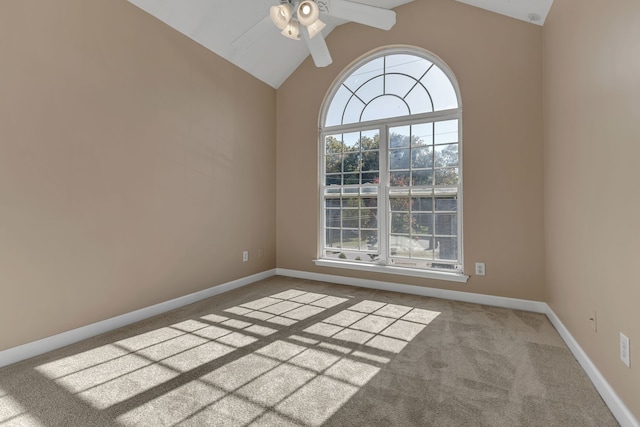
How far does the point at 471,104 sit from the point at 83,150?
3.58m

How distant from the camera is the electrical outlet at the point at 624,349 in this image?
1.40 meters

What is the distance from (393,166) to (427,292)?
1535 millimetres

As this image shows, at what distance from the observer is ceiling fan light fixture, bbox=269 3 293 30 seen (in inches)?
77.2

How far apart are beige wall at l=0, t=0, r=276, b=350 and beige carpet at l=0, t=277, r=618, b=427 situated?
1.37ft

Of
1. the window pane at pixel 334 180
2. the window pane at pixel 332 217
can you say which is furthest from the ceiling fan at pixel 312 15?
the window pane at pixel 332 217

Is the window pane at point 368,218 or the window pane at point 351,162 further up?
the window pane at point 351,162

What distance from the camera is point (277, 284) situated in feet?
12.9

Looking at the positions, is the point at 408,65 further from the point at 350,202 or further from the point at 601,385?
the point at 601,385

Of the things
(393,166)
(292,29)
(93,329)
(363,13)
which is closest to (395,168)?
(393,166)

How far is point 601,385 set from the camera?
1633 millimetres

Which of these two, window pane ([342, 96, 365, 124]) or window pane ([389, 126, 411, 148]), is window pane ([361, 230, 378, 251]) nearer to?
window pane ([389, 126, 411, 148])

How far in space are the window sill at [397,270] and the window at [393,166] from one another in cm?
1

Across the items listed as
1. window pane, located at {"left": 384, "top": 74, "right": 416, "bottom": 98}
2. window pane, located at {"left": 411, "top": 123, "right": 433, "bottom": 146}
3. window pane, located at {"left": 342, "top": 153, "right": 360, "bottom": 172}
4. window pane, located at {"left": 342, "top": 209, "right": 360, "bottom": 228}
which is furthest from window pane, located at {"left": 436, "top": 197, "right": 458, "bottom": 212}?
window pane, located at {"left": 384, "top": 74, "right": 416, "bottom": 98}

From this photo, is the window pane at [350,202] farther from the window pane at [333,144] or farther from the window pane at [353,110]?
the window pane at [353,110]
